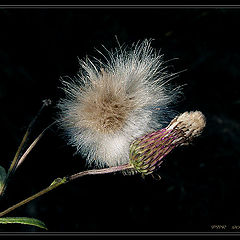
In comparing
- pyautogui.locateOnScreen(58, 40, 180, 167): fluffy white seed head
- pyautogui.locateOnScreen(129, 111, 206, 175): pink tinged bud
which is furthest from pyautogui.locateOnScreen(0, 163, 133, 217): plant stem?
pyautogui.locateOnScreen(58, 40, 180, 167): fluffy white seed head

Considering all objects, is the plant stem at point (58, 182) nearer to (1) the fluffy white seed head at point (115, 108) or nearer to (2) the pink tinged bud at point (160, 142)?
(2) the pink tinged bud at point (160, 142)

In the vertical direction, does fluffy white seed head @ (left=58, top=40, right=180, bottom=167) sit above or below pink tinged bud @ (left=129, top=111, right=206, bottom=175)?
above

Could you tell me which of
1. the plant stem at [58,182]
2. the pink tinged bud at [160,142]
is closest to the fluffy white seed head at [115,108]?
the pink tinged bud at [160,142]

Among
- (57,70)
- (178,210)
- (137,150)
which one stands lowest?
(178,210)

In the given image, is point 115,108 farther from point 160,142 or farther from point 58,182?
point 58,182

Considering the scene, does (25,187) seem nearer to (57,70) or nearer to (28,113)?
(28,113)

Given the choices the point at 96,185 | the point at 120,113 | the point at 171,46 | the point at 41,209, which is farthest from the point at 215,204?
the point at 120,113

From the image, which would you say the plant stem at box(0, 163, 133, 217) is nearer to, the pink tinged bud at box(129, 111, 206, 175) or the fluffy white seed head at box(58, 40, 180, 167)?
the pink tinged bud at box(129, 111, 206, 175)
